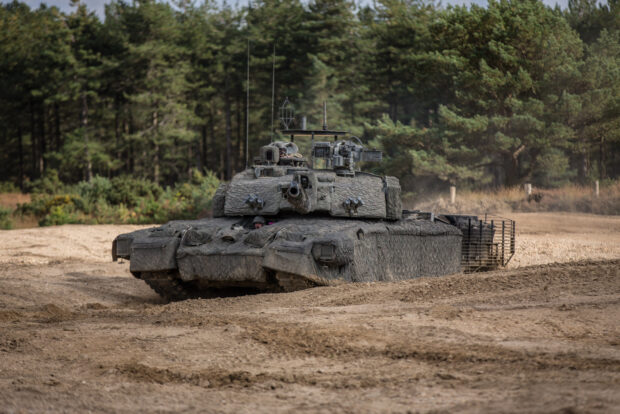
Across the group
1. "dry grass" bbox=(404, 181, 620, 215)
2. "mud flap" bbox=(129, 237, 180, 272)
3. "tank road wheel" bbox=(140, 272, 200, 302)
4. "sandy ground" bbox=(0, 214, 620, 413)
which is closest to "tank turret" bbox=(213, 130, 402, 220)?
"tank road wheel" bbox=(140, 272, 200, 302)

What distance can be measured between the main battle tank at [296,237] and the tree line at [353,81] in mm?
16255

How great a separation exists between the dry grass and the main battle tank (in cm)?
1240

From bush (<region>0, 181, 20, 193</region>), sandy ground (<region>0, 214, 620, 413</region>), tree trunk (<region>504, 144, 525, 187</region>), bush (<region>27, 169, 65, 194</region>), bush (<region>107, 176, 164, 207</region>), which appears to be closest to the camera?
sandy ground (<region>0, 214, 620, 413</region>)

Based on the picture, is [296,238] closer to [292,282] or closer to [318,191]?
[292,282]

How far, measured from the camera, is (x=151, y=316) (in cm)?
887

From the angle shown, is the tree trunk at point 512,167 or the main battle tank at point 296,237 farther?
the tree trunk at point 512,167

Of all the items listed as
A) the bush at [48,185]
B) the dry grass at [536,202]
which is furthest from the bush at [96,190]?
the dry grass at [536,202]

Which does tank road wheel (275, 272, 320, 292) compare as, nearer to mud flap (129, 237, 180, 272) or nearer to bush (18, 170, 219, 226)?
mud flap (129, 237, 180, 272)

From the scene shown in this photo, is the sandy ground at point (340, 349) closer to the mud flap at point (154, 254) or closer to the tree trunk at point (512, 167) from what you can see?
the mud flap at point (154, 254)

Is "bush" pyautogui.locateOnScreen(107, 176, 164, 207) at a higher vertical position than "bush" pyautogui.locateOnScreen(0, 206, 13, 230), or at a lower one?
higher

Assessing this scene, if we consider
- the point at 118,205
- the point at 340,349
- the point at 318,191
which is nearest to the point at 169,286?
the point at 318,191

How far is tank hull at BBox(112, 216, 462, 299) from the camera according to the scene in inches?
394

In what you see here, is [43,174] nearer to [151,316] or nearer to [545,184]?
[545,184]

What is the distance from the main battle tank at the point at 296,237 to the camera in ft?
33.4
